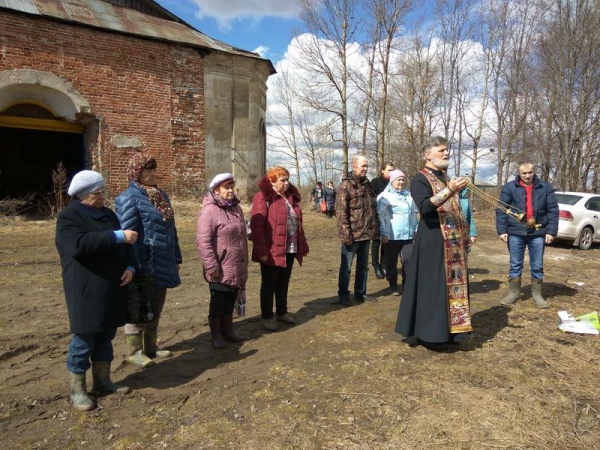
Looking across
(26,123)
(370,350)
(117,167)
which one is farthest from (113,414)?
(26,123)

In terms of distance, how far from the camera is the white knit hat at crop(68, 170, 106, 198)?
3105 mm

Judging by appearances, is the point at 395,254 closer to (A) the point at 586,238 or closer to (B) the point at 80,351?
(B) the point at 80,351

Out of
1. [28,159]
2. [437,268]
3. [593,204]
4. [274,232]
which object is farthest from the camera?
[28,159]

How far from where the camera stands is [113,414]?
318cm

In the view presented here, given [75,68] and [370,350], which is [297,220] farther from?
[75,68]

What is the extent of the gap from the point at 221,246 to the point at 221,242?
39 millimetres

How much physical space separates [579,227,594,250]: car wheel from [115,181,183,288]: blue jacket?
1126 cm

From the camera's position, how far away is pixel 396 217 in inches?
243

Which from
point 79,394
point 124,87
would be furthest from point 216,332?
point 124,87

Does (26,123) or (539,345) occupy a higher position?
(26,123)

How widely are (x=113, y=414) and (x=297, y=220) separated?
2.65 metres

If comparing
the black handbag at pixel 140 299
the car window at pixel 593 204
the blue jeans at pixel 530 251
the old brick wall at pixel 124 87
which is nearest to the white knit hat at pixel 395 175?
the blue jeans at pixel 530 251

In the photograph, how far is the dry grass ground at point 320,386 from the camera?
2.87m

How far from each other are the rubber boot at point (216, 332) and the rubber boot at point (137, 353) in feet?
2.17
